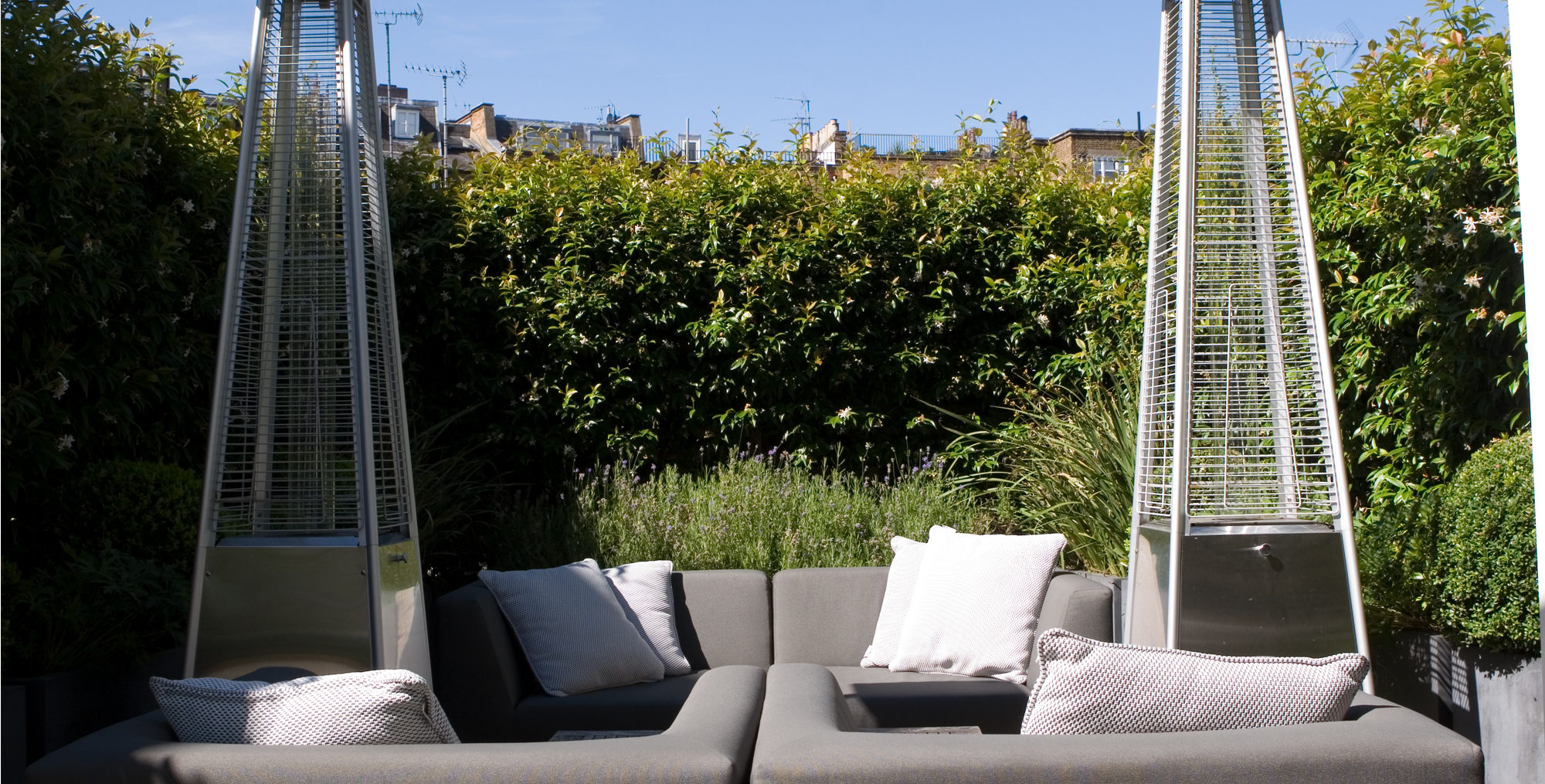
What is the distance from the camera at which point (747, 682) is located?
2.12 meters

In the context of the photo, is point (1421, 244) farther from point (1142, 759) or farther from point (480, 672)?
point (480, 672)

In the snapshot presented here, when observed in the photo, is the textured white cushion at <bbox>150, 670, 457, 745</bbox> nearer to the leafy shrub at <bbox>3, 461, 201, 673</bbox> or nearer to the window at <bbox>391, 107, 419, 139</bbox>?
the leafy shrub at <bbox>3, 461, 201, 673</bbox>

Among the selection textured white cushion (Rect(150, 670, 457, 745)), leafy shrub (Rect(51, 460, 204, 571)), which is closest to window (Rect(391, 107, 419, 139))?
leafy shrub (Rect(51, 460, 204, 571))

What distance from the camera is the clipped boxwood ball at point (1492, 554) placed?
8.93 feet

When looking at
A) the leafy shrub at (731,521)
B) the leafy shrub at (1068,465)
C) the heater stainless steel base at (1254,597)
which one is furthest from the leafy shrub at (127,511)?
the leafy shrub at (1068,465)

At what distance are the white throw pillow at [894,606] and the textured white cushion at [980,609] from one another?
Answer: 0.05 metres

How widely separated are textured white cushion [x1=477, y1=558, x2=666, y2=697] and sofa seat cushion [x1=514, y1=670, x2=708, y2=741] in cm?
11

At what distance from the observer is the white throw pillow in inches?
138

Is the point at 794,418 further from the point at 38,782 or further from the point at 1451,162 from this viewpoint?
the point at 38,782

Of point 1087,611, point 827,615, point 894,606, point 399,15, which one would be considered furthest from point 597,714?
point 399,15

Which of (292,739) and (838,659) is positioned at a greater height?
(292,739)

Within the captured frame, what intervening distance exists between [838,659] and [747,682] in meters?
1.55

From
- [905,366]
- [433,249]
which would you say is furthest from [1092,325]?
[433,249]

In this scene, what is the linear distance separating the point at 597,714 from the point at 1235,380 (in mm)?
1926
